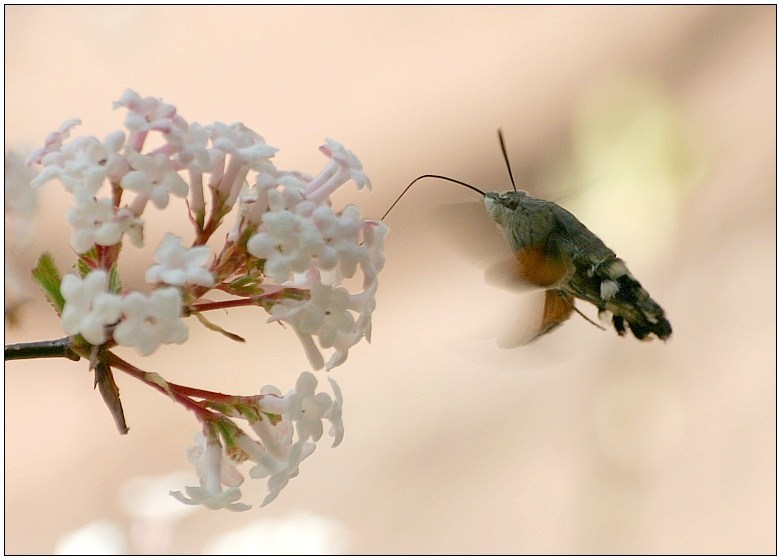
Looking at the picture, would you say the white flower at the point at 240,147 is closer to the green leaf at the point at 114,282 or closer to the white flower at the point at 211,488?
the green leaf at the point at 114,282

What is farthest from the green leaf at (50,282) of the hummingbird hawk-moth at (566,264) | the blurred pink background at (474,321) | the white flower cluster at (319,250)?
the blurred pink background at (474,321)

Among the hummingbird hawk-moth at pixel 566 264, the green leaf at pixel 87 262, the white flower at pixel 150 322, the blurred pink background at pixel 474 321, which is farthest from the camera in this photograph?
the blurred pink background at pixel 474 321

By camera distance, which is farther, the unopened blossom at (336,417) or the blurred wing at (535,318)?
the blurred wing at (535,318)

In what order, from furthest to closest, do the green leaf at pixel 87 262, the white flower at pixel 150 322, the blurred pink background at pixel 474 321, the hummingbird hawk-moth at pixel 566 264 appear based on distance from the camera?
the blurred pink background at pixel 474 321
the hummingbird hawk-moth at pixel 566 264
the green leaf at pixel 87 262
the white flower at pixel 150 322

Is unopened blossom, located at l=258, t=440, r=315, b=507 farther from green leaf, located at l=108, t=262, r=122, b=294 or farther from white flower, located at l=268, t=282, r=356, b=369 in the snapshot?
green leaf, located at l=108, t=262, r=122, b=294

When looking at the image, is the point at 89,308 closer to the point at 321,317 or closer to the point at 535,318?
the point at 321,317

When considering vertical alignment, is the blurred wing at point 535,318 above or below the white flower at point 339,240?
below

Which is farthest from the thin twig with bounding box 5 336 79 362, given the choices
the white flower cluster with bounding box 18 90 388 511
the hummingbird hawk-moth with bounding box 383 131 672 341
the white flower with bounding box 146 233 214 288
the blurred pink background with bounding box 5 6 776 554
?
the blurred pink background with bounding box 5 6 776 554

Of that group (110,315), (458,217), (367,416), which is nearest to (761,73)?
(367,416)
